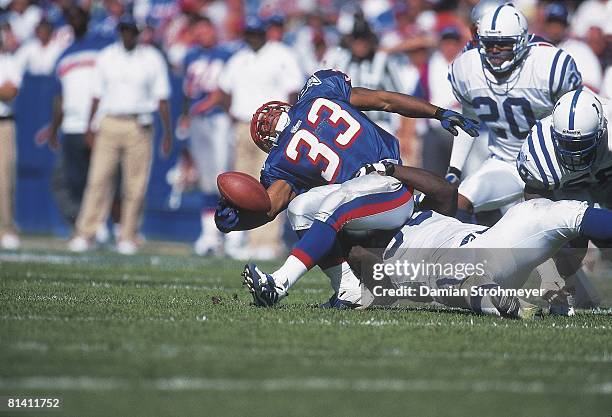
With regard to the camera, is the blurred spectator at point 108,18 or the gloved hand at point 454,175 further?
the blurred spectator at point 108,18

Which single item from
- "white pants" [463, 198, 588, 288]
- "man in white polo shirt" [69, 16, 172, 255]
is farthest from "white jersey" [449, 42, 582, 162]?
"man in white polo shirt" [69, 16, 172, 255]

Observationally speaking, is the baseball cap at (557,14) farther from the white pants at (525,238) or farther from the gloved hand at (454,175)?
the white pants at (525,238)

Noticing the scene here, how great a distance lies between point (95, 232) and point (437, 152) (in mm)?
3351

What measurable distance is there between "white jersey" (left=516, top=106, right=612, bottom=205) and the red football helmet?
4.25 feet

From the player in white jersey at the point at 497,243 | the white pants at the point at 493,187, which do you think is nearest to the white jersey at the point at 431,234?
the player in white jersey at the point at 497,243

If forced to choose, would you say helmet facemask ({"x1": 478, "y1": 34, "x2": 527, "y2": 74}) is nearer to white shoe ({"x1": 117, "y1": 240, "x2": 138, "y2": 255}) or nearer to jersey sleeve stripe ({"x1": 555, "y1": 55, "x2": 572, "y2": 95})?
jersey sleeve stripe ({"x1": 555, "y1": 55, "x2": 572, "y2": 95})

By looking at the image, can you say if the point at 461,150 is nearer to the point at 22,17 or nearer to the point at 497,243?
the point at 497,243

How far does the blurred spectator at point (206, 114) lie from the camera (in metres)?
11.8

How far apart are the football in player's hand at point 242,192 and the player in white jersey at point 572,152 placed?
140 centimetres

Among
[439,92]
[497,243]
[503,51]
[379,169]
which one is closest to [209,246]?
[439,92]

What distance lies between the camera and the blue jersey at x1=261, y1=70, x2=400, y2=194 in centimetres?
594

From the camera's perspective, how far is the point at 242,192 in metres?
5.66

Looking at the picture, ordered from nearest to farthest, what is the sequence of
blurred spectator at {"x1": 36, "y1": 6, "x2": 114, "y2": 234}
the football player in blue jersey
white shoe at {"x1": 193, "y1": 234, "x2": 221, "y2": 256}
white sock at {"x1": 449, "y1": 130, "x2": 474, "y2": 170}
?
1. the football player in blue jersey
2. white sock at {"x1": 449, "y1": 130, "x2": 474, "y2": 170}
3. white shoe at {"x1": 193, "y1": 234, "x2": 221, "y2": 256}
4. blurred spectator at {"x1": 36, "y1": 6, "x2": 114, "y2": 234}

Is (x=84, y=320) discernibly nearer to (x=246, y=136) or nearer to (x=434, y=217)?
(x=434, y=217)
